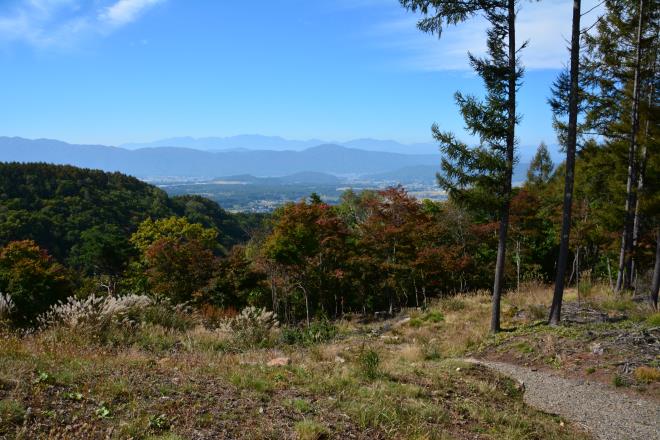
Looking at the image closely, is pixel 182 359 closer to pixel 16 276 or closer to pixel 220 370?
pixel 220 370

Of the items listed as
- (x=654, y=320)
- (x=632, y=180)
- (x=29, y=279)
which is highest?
(x=632, y=180)

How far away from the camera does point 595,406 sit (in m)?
6.74

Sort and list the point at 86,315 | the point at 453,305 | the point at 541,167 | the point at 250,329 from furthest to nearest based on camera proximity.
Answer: the point at 541,167 < the point at 453,305 < the point at 250,329 < the point at 86,315

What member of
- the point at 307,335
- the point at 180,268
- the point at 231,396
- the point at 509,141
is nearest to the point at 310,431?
the point at 231,396

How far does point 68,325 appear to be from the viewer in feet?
23.1

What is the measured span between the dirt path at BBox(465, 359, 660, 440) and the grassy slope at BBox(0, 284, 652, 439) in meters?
0.55

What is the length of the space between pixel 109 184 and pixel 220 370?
7167cm

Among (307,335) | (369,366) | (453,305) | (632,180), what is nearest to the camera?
(369,366)

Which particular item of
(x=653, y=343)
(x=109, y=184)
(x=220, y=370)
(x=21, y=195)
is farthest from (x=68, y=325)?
(x=109, y=184)

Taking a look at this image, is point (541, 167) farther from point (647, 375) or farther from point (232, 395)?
point (232, 395)

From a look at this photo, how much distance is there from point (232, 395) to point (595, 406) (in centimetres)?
547

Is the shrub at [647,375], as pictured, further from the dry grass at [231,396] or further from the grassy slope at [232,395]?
the dry grass at [231,396]

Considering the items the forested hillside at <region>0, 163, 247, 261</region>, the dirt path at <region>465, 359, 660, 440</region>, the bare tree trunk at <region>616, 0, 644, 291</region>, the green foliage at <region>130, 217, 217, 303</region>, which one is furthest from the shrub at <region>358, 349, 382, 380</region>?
the forested hillside at <region>0, 163, 247, 261</region>

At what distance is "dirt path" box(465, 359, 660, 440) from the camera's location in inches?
235
